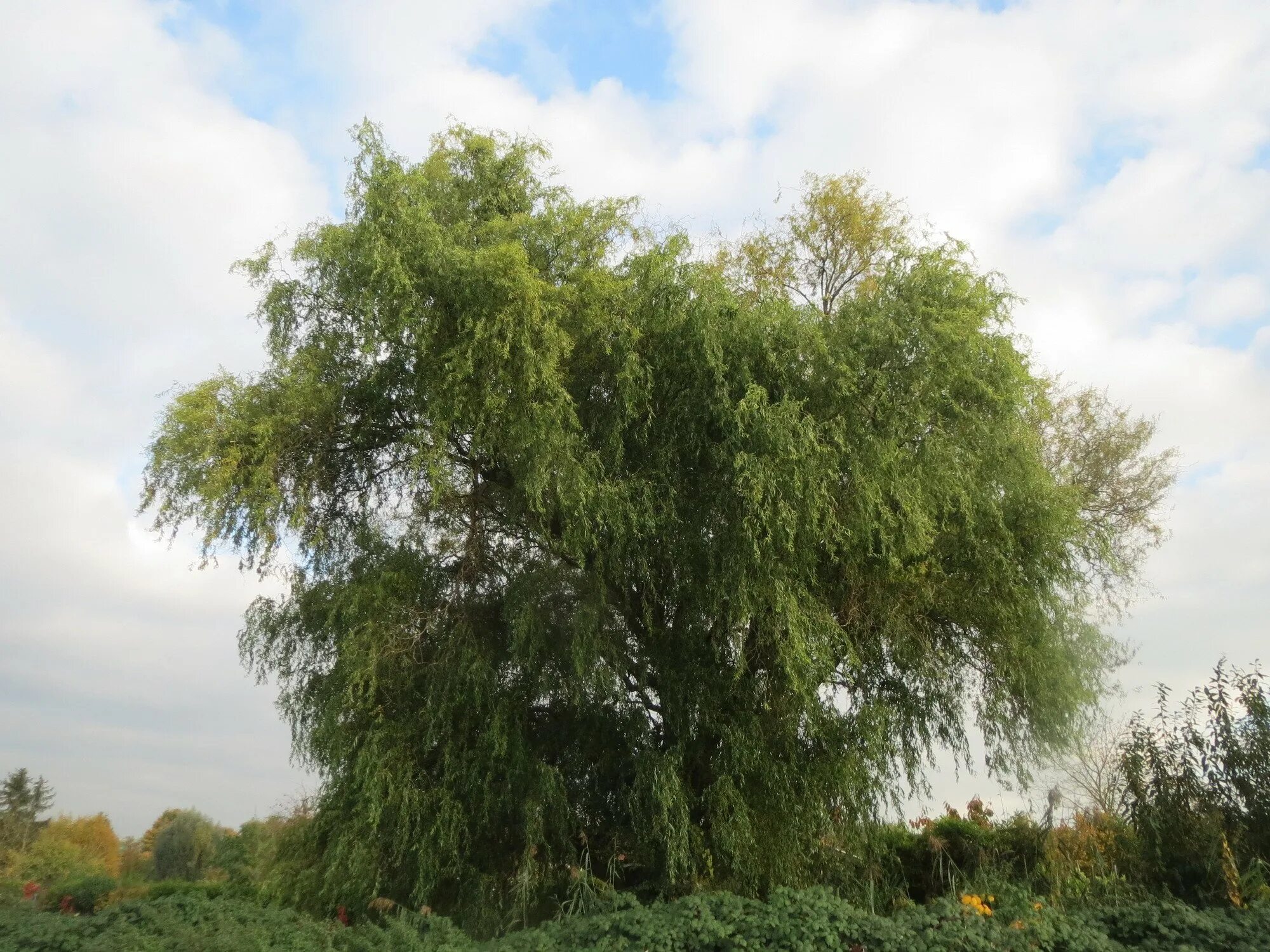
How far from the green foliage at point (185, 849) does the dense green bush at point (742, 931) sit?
16.5 m

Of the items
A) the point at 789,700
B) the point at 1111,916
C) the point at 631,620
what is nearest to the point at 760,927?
the point at 1111,916

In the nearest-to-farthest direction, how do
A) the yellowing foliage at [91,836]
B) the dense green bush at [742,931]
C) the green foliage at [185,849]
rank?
the dense green bush at [742,931] → the green foliage at [185,849] → the yellowing foliage at [91,836]

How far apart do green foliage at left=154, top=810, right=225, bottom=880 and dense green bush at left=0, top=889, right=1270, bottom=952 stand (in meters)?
16.5

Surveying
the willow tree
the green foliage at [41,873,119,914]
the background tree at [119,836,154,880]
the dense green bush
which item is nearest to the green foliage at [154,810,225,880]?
the background tree at [119,836,154,880]

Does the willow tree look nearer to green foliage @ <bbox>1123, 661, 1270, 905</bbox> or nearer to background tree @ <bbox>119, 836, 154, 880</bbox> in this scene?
green foliage @ <bbox>1123, 661, 1270, 905</bbox>

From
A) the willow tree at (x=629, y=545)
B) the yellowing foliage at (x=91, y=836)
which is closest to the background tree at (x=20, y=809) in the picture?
the yellowing foliage at (x=91, y=836)

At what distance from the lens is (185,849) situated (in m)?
23.4

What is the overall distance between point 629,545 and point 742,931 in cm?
484

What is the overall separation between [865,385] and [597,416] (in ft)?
10.4

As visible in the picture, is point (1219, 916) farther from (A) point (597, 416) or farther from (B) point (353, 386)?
(B) point (353, 386)

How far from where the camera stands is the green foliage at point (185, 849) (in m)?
23.1

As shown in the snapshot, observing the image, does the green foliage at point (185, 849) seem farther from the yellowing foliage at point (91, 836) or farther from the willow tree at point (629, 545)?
the willow tree at point (629, 545)

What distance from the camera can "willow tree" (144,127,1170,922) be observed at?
34.0ft

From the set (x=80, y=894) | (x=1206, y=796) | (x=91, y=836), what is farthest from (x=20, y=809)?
(x=1206, y=796)
